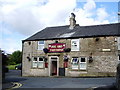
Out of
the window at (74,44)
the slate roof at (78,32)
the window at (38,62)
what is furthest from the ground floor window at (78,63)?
the window at (38,62)

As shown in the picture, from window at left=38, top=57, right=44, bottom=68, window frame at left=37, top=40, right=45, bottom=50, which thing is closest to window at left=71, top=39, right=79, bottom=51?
window frame at left=37, top=40, right=45, bottom=50

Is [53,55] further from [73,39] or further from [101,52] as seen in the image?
[101,52]

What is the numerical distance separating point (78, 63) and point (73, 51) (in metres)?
1.71

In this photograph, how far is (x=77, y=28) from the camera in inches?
1121

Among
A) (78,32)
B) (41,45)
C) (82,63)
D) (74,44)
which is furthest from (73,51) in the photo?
(41,45)

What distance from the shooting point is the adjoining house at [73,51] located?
76.7 feet

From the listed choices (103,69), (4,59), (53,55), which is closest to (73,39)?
(53,55)

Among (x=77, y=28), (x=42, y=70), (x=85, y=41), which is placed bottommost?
(x=42, y=70)

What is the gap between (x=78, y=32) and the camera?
26.9 meters

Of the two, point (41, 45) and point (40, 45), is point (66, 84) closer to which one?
A: point (41, 45)

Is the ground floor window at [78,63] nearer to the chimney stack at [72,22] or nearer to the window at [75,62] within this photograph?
the window at [75,62]

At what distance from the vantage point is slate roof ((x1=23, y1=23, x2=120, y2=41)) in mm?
24609

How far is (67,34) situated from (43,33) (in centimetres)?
470

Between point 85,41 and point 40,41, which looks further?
point 40,41
